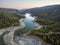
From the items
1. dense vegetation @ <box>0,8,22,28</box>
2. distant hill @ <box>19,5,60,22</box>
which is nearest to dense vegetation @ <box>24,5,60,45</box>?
distant hill @ <box>19,5,60,22</box>

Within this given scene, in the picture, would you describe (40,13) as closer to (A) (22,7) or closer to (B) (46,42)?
(A) (22,7)

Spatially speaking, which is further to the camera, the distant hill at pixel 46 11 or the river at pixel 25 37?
the distant hill at pixel 46 11

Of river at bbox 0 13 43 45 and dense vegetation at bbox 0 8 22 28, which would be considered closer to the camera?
river at bbox 0 13 43 45

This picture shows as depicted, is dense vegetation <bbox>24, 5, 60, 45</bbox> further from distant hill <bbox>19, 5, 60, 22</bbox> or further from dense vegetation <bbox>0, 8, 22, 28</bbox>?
dense vegetation <bbox>0, 8, 22, 28</bbox>

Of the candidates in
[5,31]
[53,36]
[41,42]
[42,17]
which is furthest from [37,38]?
[5,31]

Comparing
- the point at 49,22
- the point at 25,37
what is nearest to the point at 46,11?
the point at 49,22

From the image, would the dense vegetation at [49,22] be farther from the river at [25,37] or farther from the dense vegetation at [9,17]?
the dense vegetation at [9,17]

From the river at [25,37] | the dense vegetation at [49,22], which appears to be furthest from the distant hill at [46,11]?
the river at [25,37]
